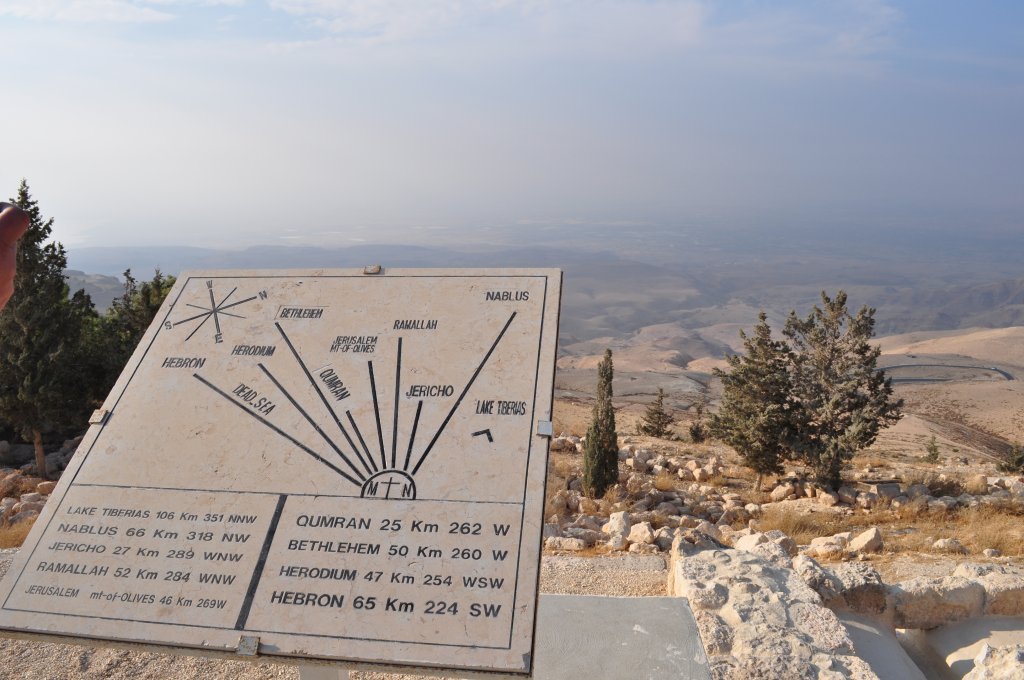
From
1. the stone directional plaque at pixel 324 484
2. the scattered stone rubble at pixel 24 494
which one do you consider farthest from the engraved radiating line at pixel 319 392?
the scattered stone rubble at pixel 24 494

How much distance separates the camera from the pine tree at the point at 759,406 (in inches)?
456

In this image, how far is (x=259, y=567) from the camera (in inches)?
110

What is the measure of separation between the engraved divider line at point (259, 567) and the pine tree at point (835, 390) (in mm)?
9784

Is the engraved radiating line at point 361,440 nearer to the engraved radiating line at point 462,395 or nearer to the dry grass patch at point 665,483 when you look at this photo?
the engraved radiating line at point 462,395

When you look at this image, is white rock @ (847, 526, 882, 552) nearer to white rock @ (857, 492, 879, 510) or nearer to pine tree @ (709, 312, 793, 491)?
white rock @ (857, 492, 879, 510)

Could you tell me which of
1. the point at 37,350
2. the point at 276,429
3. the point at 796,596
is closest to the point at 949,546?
the point at 796,596

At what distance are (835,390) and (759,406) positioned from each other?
1227 millimetres

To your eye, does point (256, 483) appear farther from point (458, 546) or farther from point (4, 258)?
point (4, 258)

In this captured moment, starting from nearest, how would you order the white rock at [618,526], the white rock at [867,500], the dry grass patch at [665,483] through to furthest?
1. the white rock at [618,526]
2. the white rock at [867,500]
3. the dry grass patch at [665,483]

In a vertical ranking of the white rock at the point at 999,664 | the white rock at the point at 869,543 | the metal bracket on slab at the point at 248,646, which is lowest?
the white rock at the point at 869,543

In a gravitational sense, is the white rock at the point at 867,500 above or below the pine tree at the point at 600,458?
below

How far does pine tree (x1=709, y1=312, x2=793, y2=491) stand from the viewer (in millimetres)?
11578

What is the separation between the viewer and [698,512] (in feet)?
32.0

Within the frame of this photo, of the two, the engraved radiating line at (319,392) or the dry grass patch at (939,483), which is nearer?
the engraved radiating line at (319,392)
